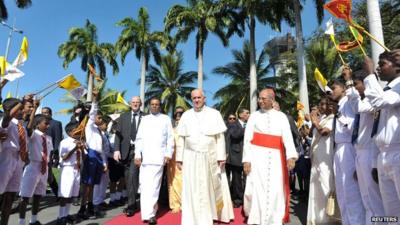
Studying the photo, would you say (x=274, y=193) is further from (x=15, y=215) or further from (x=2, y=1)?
(x=2, y=1)

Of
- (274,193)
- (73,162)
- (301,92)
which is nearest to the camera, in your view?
(274,193)

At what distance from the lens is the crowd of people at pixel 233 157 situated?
340cm

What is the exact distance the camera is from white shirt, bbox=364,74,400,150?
9.82ft

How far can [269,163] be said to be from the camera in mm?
5055

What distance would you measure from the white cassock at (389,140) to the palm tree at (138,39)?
89.3 ft

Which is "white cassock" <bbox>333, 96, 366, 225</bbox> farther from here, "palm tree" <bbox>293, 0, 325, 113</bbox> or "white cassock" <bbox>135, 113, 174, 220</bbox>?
"palm tree" <bbox>293, 0, 325, 113</bbox>

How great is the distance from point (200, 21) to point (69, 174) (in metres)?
22.1

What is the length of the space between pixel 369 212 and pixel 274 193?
4.92 ft

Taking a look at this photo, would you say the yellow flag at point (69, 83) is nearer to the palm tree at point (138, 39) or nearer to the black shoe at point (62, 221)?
Answer: the black shoe at point (62, 221)

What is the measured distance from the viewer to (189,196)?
517cm

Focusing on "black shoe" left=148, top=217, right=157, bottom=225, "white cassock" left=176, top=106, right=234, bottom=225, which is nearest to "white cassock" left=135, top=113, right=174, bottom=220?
"black shoe" left=148, top=217, right=157, bottom=225

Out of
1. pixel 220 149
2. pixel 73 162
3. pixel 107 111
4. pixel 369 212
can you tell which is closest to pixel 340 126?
pixel 369 212

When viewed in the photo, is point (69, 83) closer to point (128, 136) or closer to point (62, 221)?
point (128, 136)

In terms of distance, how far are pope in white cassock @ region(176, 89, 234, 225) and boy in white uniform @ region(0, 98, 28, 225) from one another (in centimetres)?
222
